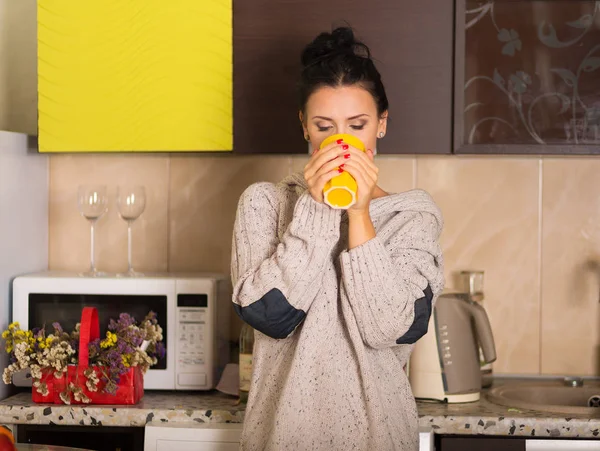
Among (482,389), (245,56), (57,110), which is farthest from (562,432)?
(57,110)

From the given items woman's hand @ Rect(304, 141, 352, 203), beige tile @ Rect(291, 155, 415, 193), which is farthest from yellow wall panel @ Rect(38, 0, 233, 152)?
woman's hand @ Rect(304, 141, 352, 203)

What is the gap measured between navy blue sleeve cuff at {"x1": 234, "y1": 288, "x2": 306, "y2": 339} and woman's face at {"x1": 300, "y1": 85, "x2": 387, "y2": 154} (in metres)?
0.30

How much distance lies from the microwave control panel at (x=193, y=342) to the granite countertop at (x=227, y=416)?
2.7 inches

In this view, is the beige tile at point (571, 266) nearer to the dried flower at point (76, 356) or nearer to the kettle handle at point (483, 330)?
the kettle handle at point (483, 330)

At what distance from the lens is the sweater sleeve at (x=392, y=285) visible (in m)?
1.52

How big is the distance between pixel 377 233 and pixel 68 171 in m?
1.27

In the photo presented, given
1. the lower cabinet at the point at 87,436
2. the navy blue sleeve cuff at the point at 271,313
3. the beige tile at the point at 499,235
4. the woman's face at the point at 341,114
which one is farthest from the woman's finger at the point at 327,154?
the beige tile at the point at 499,235

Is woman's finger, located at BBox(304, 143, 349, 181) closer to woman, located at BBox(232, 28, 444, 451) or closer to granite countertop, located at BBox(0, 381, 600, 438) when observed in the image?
woman, located at BBox(232, 28, 444, 451)

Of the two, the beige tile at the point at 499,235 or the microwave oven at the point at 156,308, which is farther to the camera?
the beige tile at the point at 499,235

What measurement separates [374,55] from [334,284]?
78 cm

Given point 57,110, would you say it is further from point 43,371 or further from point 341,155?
point 341,155

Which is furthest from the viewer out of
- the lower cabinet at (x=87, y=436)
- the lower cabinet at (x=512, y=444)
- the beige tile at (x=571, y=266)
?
the beige tile at (x=571, y=266)

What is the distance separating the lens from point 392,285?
4.98 ft

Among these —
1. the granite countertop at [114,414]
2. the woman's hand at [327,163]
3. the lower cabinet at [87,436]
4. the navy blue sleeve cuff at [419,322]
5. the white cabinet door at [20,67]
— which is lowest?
the lower cabinet at [87,436]
